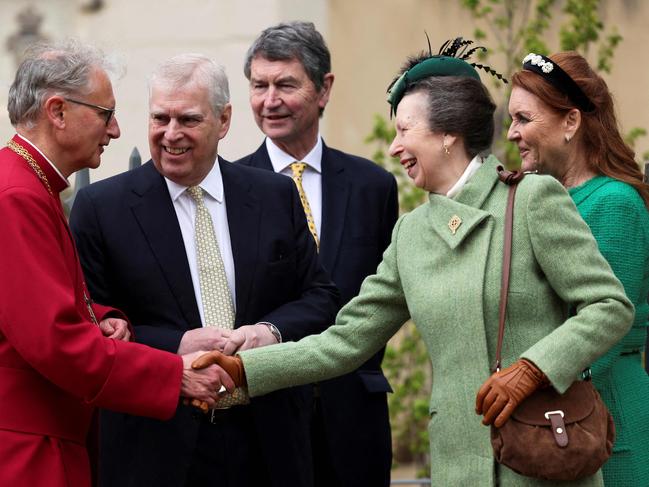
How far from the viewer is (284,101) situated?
20.3ft

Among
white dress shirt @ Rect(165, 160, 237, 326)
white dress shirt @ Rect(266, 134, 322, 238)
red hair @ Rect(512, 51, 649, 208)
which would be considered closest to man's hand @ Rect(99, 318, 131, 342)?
white dress shirt @ Rect(165, 160, 237, 326)

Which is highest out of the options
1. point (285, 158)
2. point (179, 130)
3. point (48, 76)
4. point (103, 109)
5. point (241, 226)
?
point (48, 76)

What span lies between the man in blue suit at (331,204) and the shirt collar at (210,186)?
2.38 ft

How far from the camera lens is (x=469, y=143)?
4.52 meters

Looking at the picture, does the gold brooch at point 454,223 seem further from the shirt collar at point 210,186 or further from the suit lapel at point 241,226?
the shirt collar at point 210,186

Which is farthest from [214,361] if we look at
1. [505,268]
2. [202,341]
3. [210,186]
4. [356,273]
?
[356,273]

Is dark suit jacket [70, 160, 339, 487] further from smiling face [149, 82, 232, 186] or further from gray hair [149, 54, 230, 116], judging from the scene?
gray hair [149, 54, 230, 116]

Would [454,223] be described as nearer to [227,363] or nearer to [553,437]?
[553,437]

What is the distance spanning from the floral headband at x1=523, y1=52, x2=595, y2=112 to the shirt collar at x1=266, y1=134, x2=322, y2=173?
4.32 feet

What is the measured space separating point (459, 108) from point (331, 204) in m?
1.49

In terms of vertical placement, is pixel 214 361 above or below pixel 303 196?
below

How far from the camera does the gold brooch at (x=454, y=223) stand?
4402mm

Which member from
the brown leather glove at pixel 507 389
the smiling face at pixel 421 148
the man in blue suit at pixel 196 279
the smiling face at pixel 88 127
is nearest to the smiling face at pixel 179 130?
the man in blue suit at pixel 196 279

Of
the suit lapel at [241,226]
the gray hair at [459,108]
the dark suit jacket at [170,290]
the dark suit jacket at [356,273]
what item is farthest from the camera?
the dark suit jacket at [356,273]
